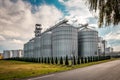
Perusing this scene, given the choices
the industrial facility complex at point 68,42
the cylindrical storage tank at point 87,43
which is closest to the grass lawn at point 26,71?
the industrial facility complex at point 68,42

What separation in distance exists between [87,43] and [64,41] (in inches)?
628

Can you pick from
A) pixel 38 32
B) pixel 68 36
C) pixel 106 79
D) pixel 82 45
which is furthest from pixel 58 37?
pixel 106 79

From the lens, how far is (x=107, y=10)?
31.4 feet

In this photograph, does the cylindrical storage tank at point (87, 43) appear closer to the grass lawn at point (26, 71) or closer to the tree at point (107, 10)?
the grass lawn at point (26, 71)

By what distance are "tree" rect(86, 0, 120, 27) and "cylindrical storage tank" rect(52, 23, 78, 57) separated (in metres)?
82.1

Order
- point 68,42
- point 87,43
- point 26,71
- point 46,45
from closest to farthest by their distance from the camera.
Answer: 1. point 26,71
2. point 68,42
3. point 87,43
4. point 46,45

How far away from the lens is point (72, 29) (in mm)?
97750

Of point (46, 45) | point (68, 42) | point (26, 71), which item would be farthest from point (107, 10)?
point (46, 45)

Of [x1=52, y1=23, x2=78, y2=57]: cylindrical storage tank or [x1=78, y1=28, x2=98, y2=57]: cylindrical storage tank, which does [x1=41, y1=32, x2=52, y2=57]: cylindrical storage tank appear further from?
[x1=78, y1=28, x2=98, y2=57]: cylindrical storage tank

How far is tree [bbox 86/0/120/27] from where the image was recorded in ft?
30.1

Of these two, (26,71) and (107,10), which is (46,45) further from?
(107,10)

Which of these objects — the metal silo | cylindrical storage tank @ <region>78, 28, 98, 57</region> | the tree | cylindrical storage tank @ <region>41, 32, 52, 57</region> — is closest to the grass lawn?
the tree

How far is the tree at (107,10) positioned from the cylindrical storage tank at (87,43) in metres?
93.3

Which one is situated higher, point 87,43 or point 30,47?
point 87,43
